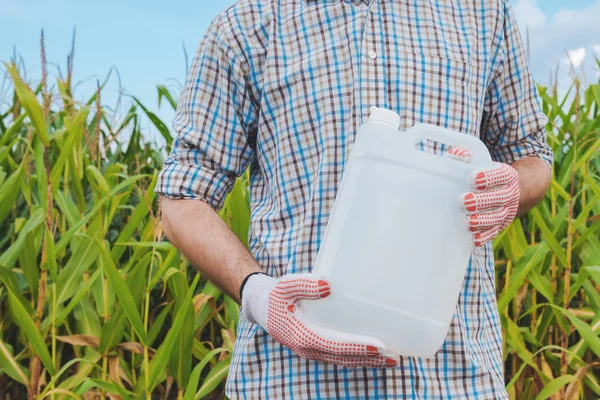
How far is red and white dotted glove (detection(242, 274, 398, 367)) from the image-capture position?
0.67m

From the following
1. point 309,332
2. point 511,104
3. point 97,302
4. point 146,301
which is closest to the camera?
point 309,332

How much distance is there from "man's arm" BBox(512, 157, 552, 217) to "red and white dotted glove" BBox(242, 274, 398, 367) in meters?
0.47

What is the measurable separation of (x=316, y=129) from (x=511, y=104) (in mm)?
349

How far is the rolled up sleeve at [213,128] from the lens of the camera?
1.00m

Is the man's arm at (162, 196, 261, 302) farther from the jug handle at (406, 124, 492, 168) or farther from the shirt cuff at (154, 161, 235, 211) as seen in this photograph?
the jug handle at (406, 124, 492, 168)

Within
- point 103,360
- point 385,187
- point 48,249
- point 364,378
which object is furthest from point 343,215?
point 103,360

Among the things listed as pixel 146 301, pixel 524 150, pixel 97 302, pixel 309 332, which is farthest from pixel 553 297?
pixel 309 332

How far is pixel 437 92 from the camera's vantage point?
922 mm

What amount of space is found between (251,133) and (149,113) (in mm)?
1177

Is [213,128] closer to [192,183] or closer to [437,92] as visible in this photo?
[192,183]

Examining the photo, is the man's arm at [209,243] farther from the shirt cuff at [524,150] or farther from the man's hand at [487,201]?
the shirt cuff at [524,150]

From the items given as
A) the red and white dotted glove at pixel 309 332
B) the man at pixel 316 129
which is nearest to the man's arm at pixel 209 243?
the man at pixel 316 129

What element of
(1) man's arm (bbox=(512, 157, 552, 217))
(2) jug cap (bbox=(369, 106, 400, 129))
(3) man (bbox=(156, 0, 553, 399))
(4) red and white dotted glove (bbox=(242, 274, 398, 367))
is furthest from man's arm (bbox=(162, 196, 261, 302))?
(1) man's arm (bbox=(512, 157, 552, 217))

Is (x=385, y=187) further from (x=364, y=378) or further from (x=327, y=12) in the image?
(x=327, y=12)
